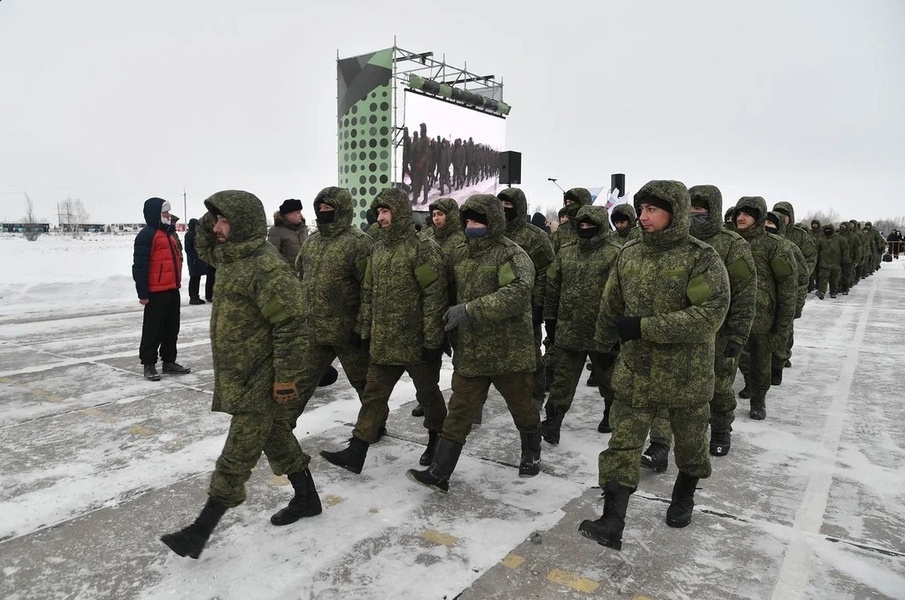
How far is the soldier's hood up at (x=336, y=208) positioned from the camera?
4.45m

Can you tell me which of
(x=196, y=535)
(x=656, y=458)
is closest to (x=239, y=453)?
(x=196, y=535)

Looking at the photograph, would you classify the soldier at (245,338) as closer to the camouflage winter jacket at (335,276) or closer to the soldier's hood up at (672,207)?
the camouflage winter jacket at (335,276)

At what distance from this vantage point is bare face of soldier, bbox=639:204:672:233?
126 inches

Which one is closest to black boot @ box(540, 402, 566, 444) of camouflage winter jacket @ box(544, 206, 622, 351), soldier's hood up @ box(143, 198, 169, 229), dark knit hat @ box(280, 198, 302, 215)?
camouflage winter jacket @ box(544, 206, 622, 351)

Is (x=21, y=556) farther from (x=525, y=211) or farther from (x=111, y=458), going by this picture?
(x=525, y=211)

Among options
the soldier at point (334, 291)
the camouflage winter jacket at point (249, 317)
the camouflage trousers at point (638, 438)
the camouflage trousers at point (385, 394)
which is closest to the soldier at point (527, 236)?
the camouflage trousers at point (385, 394)

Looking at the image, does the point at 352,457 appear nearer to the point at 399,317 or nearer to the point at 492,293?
the point at 399,317

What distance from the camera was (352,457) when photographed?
4008 millimetres

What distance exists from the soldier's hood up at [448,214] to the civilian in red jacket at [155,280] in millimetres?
3095

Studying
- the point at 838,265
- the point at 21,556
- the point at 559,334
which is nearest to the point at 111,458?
the point at 21,556

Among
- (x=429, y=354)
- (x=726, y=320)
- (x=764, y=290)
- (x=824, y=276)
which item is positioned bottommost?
(x=824, y=276)

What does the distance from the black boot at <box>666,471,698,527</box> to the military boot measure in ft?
8.34

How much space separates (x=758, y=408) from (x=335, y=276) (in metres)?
4.05

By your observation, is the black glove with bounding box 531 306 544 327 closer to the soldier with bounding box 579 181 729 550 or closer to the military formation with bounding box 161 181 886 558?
the military formation with bounding box 161 181 886 558
